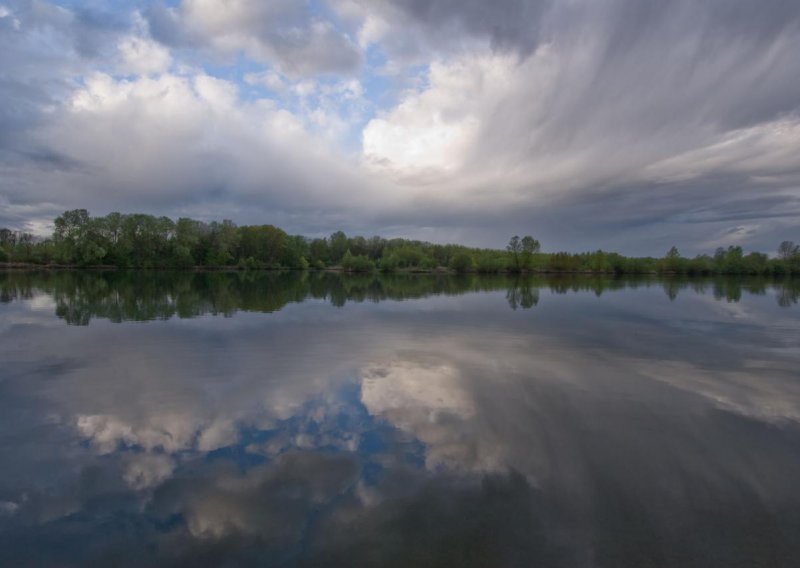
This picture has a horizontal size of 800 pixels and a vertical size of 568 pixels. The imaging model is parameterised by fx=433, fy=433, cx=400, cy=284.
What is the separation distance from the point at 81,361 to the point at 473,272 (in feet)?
455

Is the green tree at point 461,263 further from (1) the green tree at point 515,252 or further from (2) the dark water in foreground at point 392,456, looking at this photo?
(2) the dark water in foreground at point 392,456

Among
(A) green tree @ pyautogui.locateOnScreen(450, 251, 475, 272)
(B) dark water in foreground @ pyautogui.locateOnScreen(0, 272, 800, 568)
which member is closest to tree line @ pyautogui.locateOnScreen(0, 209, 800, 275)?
(A) green tree @ pyautogui.locateOnScreen(450, 251, 475, 272)


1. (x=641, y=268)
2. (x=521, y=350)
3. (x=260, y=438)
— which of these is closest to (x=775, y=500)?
(x=260, y=438)

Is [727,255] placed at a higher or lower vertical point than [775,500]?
higher

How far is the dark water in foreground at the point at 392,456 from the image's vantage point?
5.00 meters

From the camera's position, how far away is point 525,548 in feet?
16.2

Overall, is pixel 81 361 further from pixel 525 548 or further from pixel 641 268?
pixel 641 268

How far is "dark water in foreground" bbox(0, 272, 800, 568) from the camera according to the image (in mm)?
5004

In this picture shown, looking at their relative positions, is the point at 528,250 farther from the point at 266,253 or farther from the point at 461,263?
the point at 266,253

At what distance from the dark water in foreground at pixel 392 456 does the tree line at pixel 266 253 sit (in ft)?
332

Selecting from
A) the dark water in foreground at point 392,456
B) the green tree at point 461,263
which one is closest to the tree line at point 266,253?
the green tree at point 461,263

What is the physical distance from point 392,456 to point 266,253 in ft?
442

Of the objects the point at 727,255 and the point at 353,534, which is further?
the point at 727,255

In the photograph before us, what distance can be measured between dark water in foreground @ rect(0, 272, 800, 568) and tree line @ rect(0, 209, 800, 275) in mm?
101093
